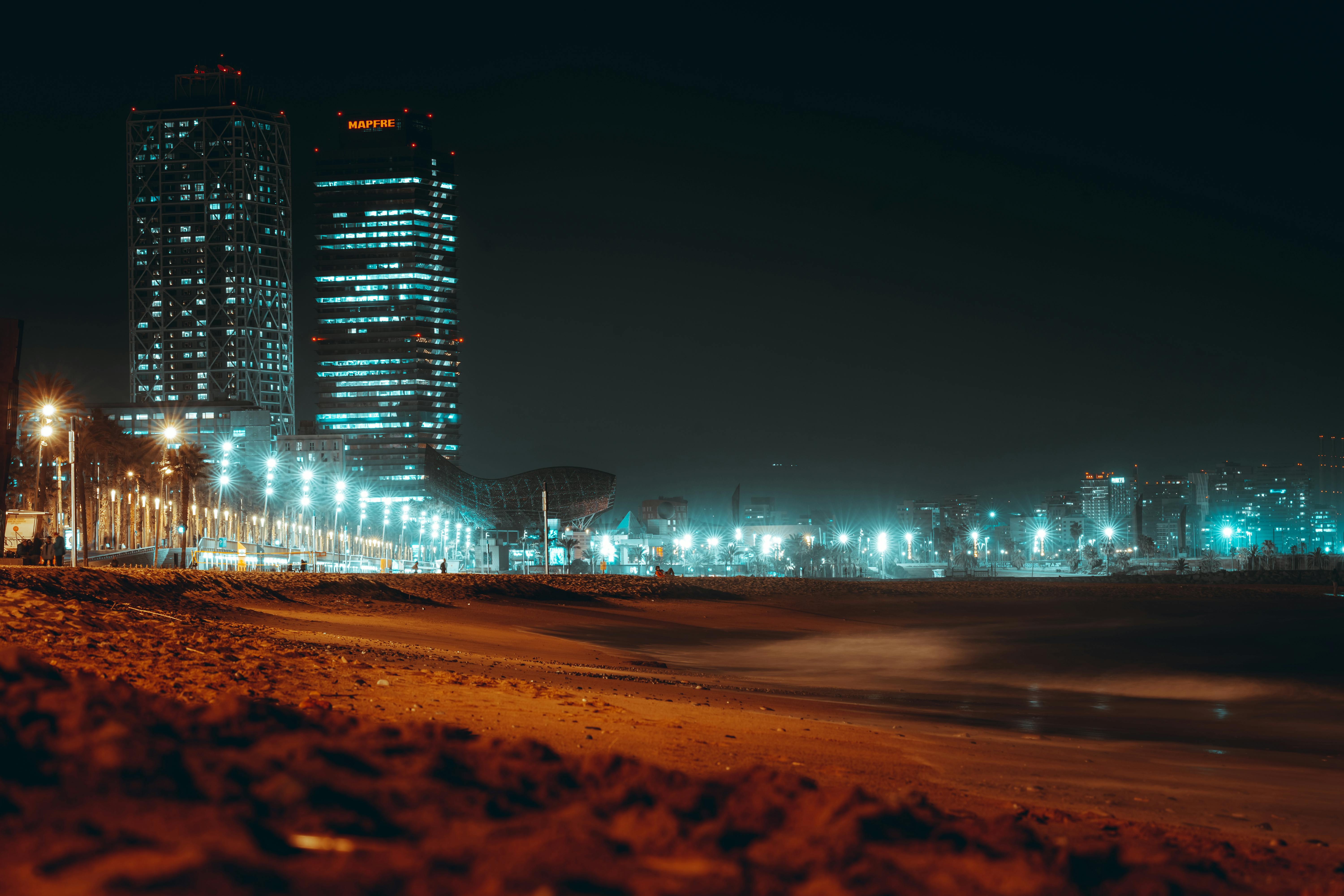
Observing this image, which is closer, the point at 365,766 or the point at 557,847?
the point at 557,847

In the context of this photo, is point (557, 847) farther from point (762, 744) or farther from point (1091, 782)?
point (1091, 782)

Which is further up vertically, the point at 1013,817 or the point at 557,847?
the point at 557,847

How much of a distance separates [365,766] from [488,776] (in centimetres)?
63

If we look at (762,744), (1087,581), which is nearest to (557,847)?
(762,744)

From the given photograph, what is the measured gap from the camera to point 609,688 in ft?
41.5

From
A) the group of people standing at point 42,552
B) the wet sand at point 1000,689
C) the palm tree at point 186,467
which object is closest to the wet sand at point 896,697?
the wet sand at point 1000,689

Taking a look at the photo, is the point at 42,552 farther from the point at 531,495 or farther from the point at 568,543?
the point at 531,495

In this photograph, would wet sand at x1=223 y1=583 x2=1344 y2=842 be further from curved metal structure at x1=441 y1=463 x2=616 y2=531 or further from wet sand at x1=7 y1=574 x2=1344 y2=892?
curved metal structure at x1=441 y1=463 x2=616 y2=531

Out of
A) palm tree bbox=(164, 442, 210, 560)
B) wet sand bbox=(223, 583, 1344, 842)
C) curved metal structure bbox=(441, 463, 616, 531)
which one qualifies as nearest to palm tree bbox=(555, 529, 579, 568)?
curved metal structure bbox=(441, 463, 616, 531)

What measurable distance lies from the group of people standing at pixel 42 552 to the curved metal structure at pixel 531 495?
9860cm

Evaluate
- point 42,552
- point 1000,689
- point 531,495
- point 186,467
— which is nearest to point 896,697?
point 1000,689

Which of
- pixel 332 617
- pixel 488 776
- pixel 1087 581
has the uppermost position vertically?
pixel 488 776

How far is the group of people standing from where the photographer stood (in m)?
Answer: 33.0

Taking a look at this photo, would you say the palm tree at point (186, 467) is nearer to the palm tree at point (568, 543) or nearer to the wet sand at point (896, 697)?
the wet sand at point (896, 697)
